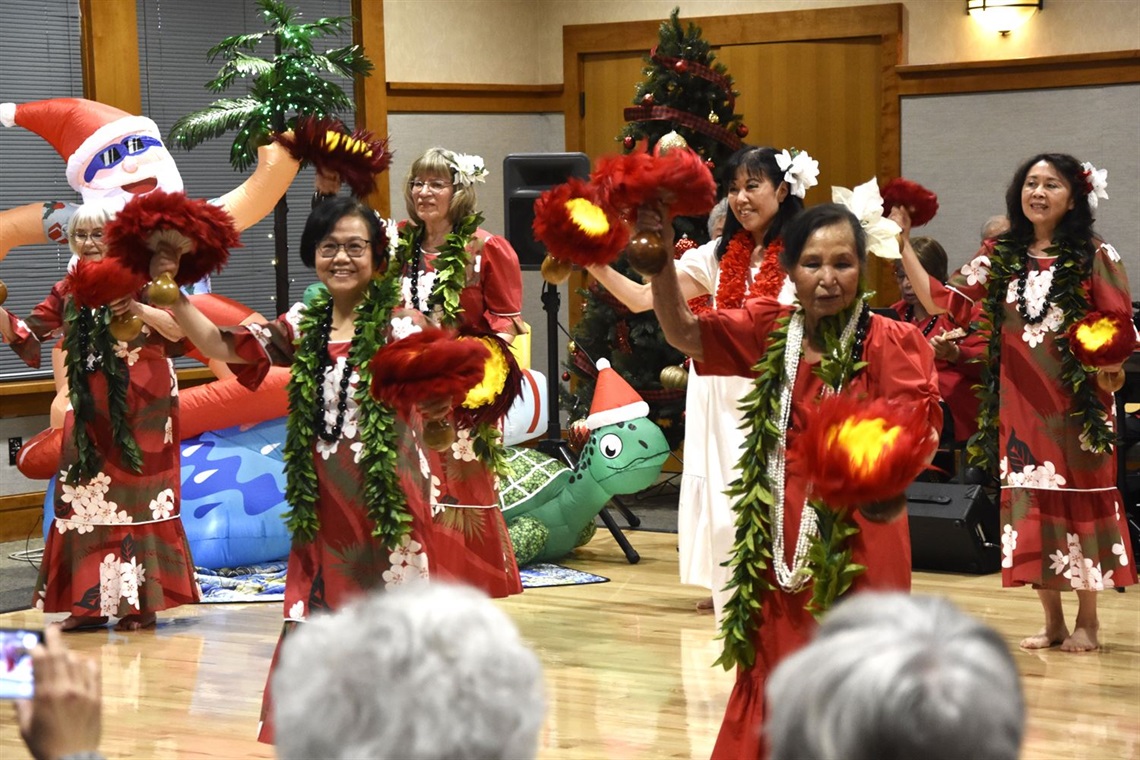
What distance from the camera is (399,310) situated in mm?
3857

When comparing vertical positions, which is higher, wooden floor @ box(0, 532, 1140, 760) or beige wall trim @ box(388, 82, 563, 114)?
beige wall trim @ box(388, 82, 563, 114)

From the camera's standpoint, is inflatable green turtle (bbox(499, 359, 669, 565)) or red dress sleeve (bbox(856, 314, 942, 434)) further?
inflatable green turtle (bbox(499, 359, 669, 565))

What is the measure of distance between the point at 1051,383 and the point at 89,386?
320cm

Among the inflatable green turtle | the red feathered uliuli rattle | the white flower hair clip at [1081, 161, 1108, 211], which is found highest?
the white flower hair clip at [1081, 161, 1108, 211]

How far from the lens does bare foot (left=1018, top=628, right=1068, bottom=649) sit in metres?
5.26

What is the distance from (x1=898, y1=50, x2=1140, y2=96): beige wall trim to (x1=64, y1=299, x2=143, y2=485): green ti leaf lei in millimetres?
4746

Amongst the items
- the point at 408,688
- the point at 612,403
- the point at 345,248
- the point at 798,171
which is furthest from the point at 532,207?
the point at 408,688

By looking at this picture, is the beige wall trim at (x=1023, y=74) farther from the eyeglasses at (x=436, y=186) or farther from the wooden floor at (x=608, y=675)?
the eyeglasses at (x=436, y=186)

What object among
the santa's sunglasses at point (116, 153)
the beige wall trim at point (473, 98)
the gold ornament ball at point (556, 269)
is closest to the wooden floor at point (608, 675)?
the gold ornament ball at point (556, 269)

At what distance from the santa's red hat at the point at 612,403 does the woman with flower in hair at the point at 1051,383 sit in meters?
1.77

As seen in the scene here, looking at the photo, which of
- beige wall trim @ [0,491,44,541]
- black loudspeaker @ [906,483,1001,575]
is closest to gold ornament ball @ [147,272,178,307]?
black loudspeaker @ [906,483,1001,575]

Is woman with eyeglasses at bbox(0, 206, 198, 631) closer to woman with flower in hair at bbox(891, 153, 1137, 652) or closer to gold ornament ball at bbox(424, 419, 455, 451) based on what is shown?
gold ornament ball at bbox(424, 419, 455, 451)

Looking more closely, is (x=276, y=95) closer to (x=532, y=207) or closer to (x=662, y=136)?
→ (x=532, y=207)

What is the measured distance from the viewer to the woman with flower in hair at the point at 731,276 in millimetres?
4566
